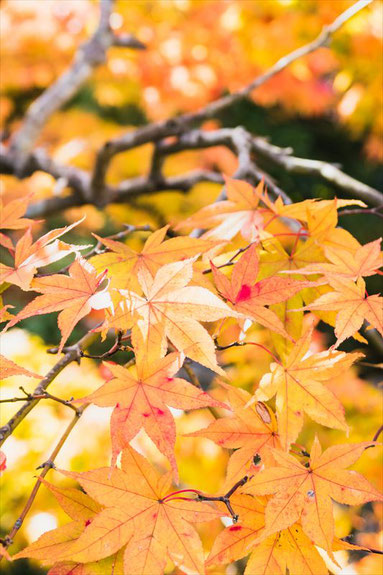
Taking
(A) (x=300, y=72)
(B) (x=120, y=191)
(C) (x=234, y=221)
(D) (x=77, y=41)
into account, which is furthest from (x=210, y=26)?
(C) (x=234, y=221)

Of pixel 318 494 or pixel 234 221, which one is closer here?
pixel 318 494

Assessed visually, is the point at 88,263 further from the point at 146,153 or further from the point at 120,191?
the point at 146,153

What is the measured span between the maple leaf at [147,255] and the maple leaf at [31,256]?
0.03 m

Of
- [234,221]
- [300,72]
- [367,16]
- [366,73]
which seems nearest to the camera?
[234,221]

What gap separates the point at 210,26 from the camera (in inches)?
109

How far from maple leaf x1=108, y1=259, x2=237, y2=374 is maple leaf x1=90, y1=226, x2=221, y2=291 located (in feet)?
0.21

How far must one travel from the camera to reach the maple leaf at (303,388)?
19.1 inches

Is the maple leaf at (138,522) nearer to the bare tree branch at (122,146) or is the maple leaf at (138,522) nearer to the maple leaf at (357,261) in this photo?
the maple leaf at (357,261)

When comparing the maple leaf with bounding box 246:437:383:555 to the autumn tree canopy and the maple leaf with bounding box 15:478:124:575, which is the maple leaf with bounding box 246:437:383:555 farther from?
the maple leaf with bounding box 15:478:124:575

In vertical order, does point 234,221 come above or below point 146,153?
above

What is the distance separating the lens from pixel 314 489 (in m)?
0.46

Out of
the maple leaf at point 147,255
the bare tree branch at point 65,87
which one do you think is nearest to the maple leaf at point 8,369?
the maple leaf at point 147,255

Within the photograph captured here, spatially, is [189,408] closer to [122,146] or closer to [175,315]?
[175,315]

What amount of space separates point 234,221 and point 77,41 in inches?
110
